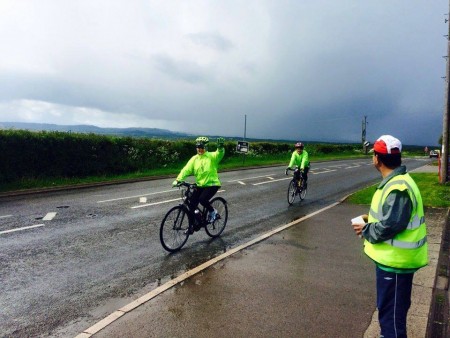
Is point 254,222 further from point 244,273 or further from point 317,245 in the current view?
point 244,273

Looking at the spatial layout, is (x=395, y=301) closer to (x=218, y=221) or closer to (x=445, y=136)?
(x=218, y=221)

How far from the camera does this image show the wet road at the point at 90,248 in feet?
15.9

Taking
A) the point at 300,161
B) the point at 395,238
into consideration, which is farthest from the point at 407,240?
the point at 300,161

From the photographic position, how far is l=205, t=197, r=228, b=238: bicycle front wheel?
331 inches

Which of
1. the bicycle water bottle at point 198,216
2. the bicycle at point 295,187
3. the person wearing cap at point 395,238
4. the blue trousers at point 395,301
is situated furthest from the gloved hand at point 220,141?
the bicycle at point 295,187

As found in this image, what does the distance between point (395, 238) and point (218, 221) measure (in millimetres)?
5702

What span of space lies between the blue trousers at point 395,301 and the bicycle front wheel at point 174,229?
458cm

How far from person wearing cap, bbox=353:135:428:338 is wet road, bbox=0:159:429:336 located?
3.23m

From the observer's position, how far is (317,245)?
777 centimetres

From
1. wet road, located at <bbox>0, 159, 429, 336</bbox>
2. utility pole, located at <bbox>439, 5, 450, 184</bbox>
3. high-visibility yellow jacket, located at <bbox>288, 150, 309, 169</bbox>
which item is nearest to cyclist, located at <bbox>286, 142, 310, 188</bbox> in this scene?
high-visibility yellow jacket, located at <bbox>288, 150, 309, 169</bbox>

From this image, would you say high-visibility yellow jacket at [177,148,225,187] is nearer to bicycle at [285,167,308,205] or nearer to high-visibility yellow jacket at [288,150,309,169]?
bicycle at [285,167,308,205]

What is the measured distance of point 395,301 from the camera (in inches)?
Answer: 129

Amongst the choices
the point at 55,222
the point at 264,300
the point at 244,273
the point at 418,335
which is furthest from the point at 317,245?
the point at 55,222

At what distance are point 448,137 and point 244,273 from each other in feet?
52.1
